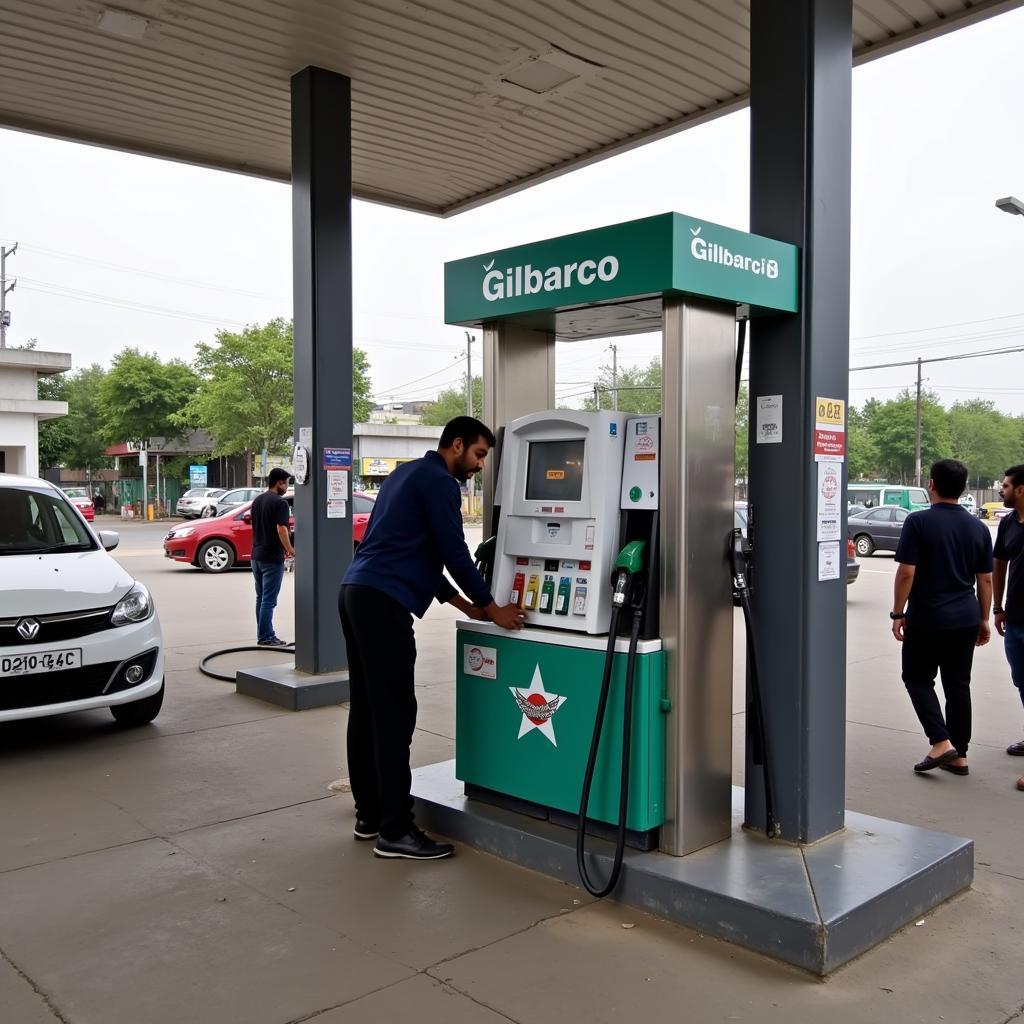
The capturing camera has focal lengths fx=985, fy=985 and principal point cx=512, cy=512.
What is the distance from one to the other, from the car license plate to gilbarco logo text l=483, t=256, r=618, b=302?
3337 mm

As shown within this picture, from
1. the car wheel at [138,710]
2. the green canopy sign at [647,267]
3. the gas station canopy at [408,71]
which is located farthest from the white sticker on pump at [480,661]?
the gas station canopy at [408,71]

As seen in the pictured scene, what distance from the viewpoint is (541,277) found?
4234 mm

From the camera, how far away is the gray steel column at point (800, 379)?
4035 mm

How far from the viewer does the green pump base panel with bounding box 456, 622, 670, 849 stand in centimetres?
386

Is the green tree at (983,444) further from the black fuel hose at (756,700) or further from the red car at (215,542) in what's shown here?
the black fuel hose at (756,700)

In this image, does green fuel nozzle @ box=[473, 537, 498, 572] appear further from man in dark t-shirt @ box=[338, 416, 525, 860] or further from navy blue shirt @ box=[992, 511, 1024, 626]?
navy blue shirt @ box=[992, 511, 1024, 626]

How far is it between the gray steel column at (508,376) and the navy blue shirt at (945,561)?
2.21 metres

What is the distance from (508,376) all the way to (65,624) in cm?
310

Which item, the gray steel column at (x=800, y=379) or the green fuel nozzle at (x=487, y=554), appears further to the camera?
the green fuel nozzle at (x=487, y=554)

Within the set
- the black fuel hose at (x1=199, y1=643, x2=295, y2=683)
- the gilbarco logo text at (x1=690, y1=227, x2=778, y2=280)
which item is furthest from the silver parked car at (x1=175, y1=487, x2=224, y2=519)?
the gilbarco logo text at (x1=690, y1=227, x2=778, y2=280)

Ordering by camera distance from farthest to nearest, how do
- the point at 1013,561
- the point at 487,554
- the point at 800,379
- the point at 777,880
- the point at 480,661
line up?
the point at 1013,561, the point at 487,554, the point at 480,661, the point at 800,379, the point at 777,880

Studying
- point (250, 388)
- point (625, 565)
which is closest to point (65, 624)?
point (625, 565)

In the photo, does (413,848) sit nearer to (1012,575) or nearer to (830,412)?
(830,412)

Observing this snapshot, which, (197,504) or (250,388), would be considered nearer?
(197,504)
